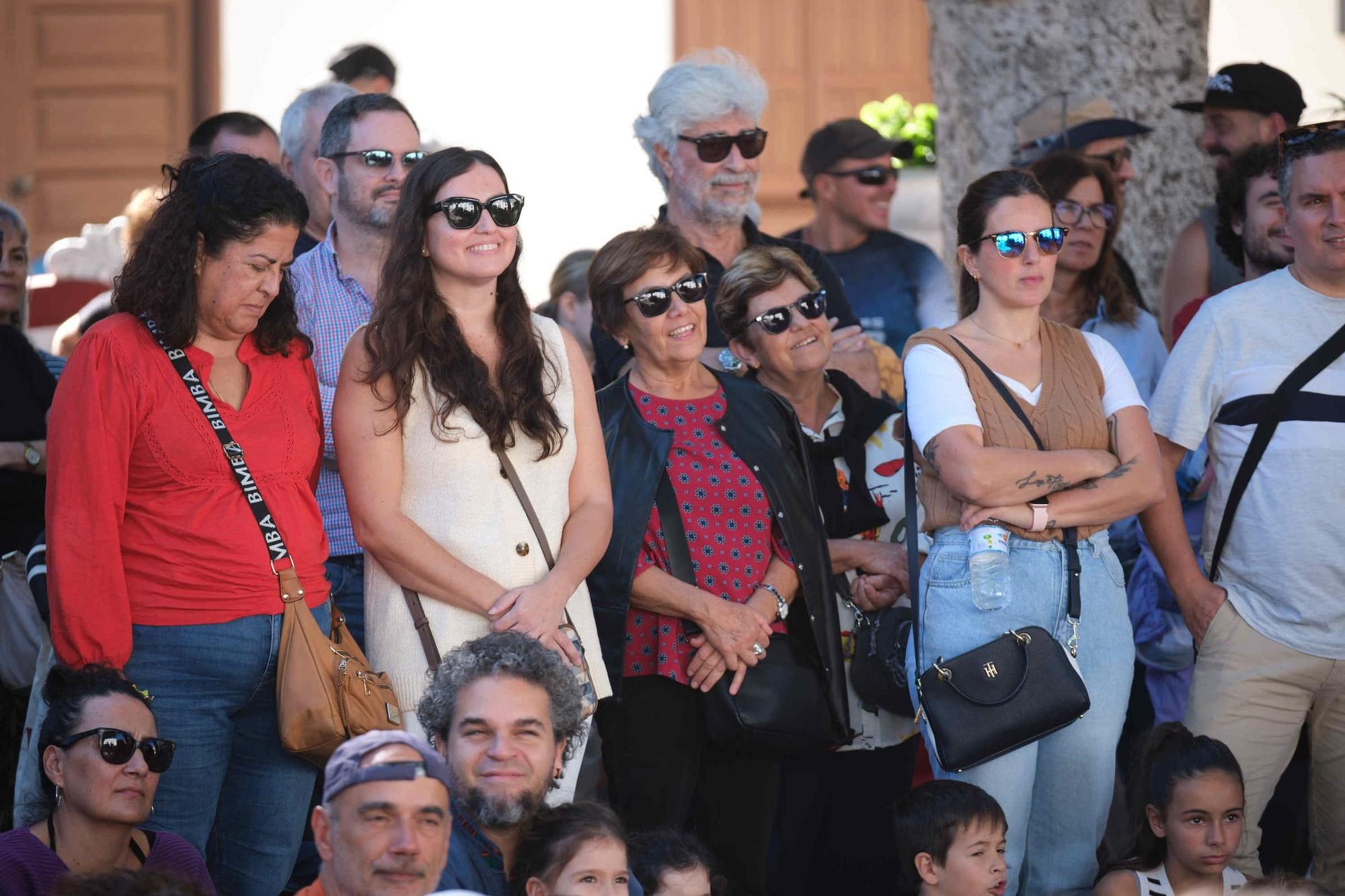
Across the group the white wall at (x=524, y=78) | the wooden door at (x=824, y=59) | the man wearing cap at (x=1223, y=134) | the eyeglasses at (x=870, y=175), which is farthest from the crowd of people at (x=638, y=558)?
the wooden door at (x=824, y=59)

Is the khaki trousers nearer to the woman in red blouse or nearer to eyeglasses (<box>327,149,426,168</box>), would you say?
the woman in red blouse

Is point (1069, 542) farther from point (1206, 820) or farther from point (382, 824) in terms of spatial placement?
point (382, 824)

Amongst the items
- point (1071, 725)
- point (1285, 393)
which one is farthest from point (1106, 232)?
point (1071, 725)

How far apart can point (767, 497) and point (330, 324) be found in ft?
4.15

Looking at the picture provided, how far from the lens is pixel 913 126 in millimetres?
9516


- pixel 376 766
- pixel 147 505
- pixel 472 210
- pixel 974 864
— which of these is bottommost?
pixel 974 864

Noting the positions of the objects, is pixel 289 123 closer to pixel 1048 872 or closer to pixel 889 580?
pixel 889 580

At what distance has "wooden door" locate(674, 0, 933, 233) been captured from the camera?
1194 cm

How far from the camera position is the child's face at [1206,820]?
4.12 m

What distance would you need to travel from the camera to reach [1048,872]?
4.00 metres

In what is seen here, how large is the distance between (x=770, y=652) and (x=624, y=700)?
395mm

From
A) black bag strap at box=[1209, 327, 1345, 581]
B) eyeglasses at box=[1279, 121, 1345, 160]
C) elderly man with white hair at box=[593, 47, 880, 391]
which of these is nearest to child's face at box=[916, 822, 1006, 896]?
black bag strap at box=[1209, 327, 1345, 581]

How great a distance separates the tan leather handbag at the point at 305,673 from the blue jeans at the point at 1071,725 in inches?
52.4

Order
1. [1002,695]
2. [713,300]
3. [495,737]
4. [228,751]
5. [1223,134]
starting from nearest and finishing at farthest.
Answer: [495,737], [228,751], [1002,695], [713,300], [1223,134]
